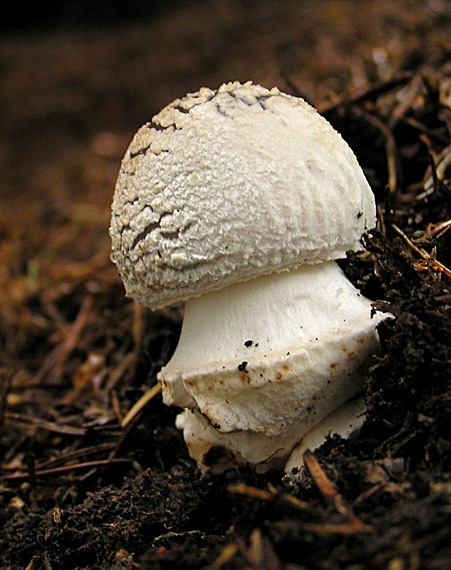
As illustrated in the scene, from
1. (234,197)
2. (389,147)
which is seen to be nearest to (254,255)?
(234,197)

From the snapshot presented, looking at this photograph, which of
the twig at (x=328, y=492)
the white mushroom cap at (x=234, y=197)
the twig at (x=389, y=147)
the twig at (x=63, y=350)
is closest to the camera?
the twig at (x=328, y=492)

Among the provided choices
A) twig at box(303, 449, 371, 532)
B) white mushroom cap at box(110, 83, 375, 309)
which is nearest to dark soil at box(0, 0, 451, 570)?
twig at box(303, 449, 371, 532)

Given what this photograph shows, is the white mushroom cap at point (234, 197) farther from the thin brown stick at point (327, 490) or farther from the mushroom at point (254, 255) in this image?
the thin brown stick at point (327, 490)

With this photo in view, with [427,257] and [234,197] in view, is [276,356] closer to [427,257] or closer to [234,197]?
[234,197]

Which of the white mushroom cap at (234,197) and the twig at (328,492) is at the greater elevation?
the white mushroom cap at (234,197)

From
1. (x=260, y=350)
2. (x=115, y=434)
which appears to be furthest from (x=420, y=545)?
(x=115, y=434)

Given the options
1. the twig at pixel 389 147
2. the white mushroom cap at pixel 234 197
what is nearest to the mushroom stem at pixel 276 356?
the white mushroom cap at pixel 234 197

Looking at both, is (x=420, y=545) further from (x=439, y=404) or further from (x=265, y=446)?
(x=265, y=446)

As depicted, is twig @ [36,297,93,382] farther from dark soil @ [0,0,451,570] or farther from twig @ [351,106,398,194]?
twig @ [351,106,398,194]
